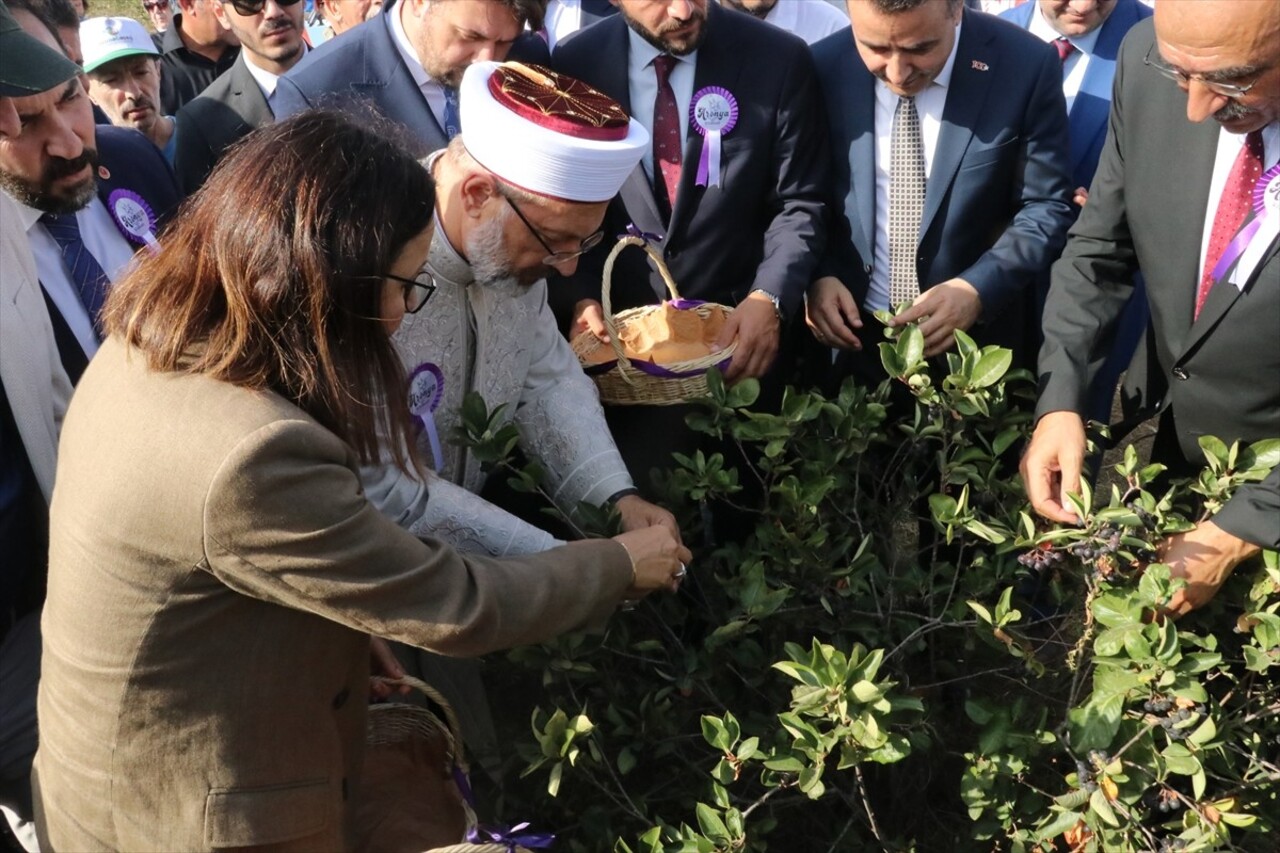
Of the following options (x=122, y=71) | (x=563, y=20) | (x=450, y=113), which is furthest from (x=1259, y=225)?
(x=122, y=71)

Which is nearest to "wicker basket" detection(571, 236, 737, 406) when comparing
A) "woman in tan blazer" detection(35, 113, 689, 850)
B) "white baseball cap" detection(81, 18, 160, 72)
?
"woman in tan blazer" detection(35, 113, 689, 850)

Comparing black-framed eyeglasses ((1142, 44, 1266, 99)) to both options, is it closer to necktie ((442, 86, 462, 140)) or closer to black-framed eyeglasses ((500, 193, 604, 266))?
black-framed eyeglasses ((500, 193, 604, 266))

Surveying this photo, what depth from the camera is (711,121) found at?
3.76 meters

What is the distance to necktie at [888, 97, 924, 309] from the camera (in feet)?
12.1

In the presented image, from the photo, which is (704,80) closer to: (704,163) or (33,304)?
(704,163)

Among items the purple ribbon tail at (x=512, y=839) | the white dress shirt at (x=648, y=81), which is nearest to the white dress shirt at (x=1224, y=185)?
the white dress shirt at (x=648, y=81)

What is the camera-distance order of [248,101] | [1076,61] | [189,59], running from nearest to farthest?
[248,101] → [1076,61] → [189,59]

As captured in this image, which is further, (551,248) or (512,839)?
(551,248)

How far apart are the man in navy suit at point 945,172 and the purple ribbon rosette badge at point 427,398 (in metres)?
1.37

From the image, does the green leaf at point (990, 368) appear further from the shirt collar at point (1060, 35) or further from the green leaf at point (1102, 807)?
the shirt collar at point (1060, 35)

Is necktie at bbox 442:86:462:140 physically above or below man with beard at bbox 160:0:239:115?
above

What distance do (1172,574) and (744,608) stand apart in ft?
2.68

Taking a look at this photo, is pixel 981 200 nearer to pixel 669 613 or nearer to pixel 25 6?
pixel 669 613

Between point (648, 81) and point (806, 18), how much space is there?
1560 millimetres
